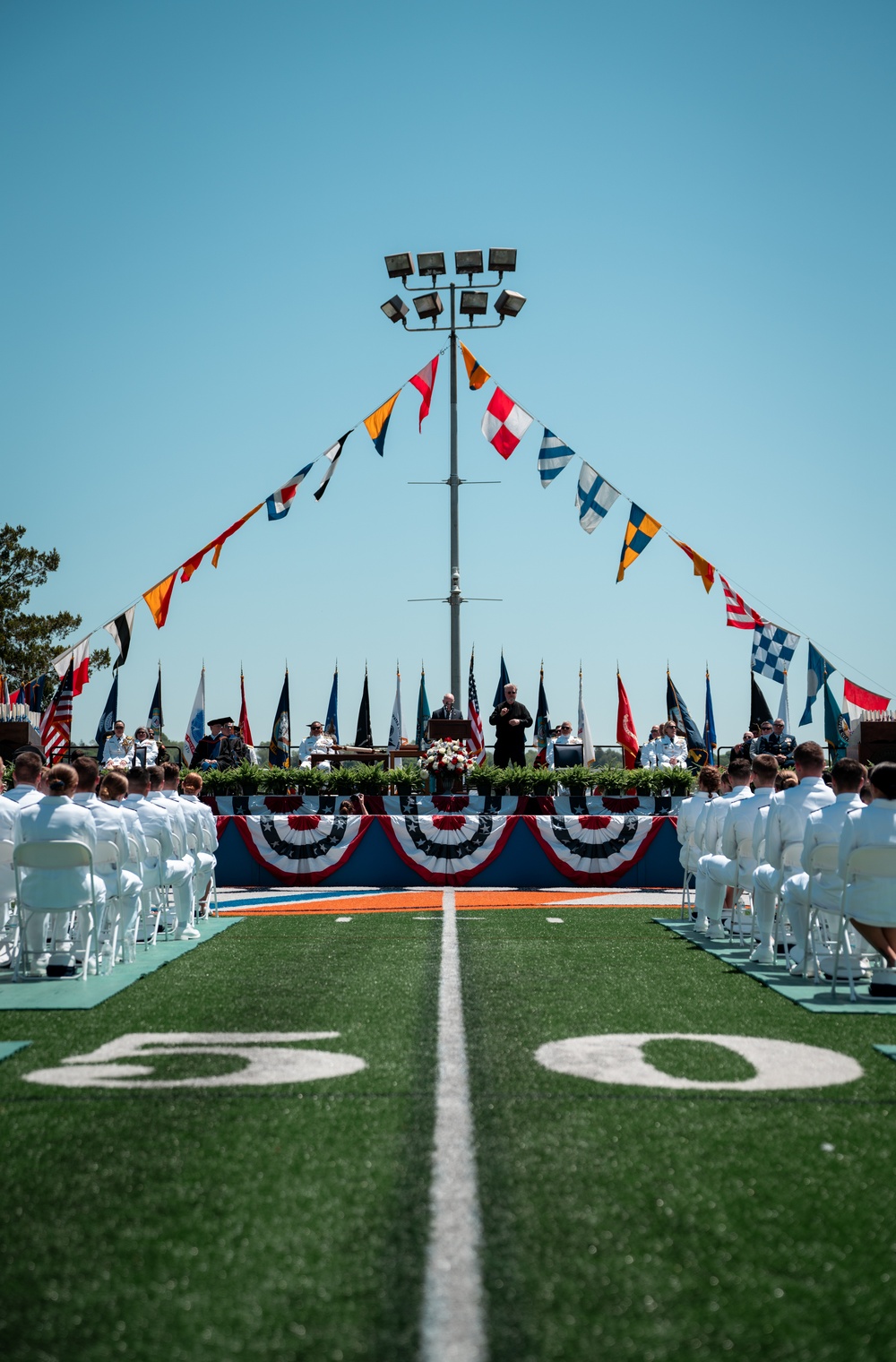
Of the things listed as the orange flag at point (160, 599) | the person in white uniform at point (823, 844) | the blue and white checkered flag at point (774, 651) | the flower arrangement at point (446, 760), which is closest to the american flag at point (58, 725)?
the orange flag at point (160, 599)

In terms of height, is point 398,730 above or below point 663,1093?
above

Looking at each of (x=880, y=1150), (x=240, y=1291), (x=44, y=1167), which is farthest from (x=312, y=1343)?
(x=880, y=1150)

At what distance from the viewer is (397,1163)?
168 inches

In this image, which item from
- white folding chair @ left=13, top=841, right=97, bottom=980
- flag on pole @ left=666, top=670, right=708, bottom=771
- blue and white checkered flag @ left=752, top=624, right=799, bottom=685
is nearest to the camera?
white folding chair @ left=13, top=841, right=97, bottom=980

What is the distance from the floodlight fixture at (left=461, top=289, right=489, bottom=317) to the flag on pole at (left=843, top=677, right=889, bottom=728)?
948 centimetres

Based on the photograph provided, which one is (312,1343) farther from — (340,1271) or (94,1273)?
(94,1273)

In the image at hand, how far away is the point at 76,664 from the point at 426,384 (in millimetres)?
8208

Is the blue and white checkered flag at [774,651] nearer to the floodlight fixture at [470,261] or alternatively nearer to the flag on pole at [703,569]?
the flag on pole at [703,569]

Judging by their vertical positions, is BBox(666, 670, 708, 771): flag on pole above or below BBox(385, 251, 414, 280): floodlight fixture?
below

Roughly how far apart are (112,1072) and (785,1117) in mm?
2957

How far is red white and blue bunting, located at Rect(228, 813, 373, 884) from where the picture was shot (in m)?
17.9

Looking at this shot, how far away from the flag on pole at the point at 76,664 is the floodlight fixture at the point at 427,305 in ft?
28.1

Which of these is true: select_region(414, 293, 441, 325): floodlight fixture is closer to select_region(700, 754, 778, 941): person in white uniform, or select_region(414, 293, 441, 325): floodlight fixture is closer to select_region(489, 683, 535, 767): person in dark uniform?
select_region(489, 683, 535, 767): person in dark uniform

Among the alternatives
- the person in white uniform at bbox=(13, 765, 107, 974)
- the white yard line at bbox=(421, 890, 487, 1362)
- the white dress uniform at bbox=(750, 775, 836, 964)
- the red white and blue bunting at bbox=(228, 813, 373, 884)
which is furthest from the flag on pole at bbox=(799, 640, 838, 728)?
the white yard line at bbox=(421, 890, 487, 1362)
